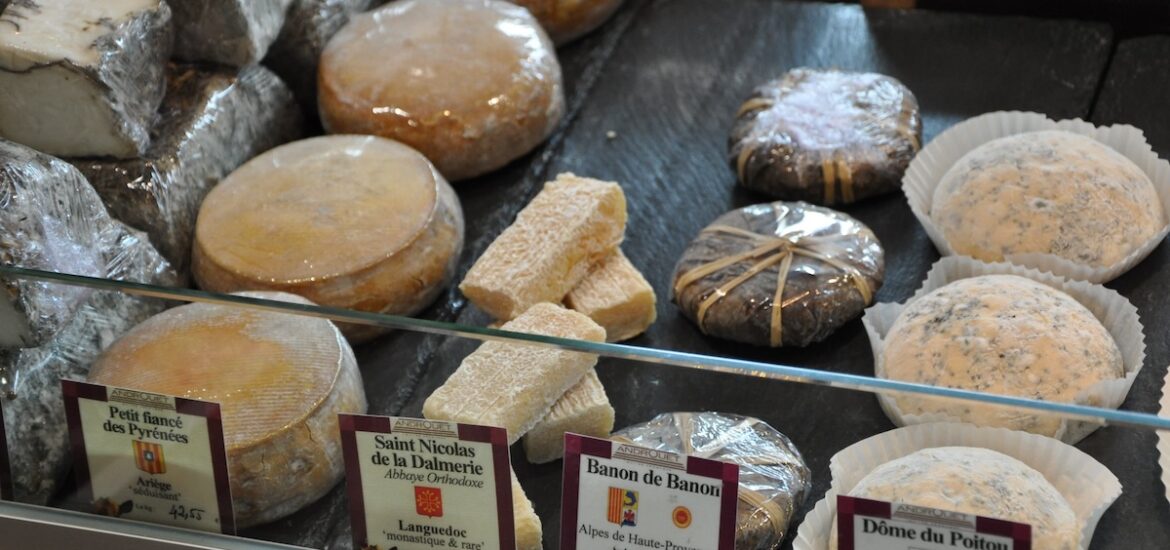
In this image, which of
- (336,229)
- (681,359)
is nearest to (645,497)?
(681,359)

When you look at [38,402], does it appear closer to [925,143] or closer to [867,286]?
[867,286]

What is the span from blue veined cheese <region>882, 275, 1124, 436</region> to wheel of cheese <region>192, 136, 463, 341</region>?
85 cm

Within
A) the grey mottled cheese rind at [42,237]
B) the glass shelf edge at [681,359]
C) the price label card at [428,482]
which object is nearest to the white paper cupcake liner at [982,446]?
the glass shelf edge at [681,359]

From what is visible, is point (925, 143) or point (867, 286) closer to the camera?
point (867, 286)

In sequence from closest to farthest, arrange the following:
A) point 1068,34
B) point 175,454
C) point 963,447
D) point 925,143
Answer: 1. point 175,454
2. point 963,447
3. point 925,143
4. point 1068,34

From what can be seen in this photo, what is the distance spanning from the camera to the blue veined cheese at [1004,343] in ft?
5.41

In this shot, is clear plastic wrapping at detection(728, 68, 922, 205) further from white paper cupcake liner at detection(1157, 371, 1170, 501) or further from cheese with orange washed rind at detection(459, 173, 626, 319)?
white paper cupcake liner at detection(1157, 371, 1170, 501)

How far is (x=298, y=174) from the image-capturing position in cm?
222

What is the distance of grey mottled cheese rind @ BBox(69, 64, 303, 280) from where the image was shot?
2029mm

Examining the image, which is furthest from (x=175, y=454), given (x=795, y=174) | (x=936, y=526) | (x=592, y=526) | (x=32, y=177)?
(x=795, y=174)

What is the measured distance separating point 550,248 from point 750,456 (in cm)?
65

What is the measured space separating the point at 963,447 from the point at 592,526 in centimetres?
52

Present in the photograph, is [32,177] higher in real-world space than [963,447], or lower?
higher

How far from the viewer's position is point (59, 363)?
1.73m
